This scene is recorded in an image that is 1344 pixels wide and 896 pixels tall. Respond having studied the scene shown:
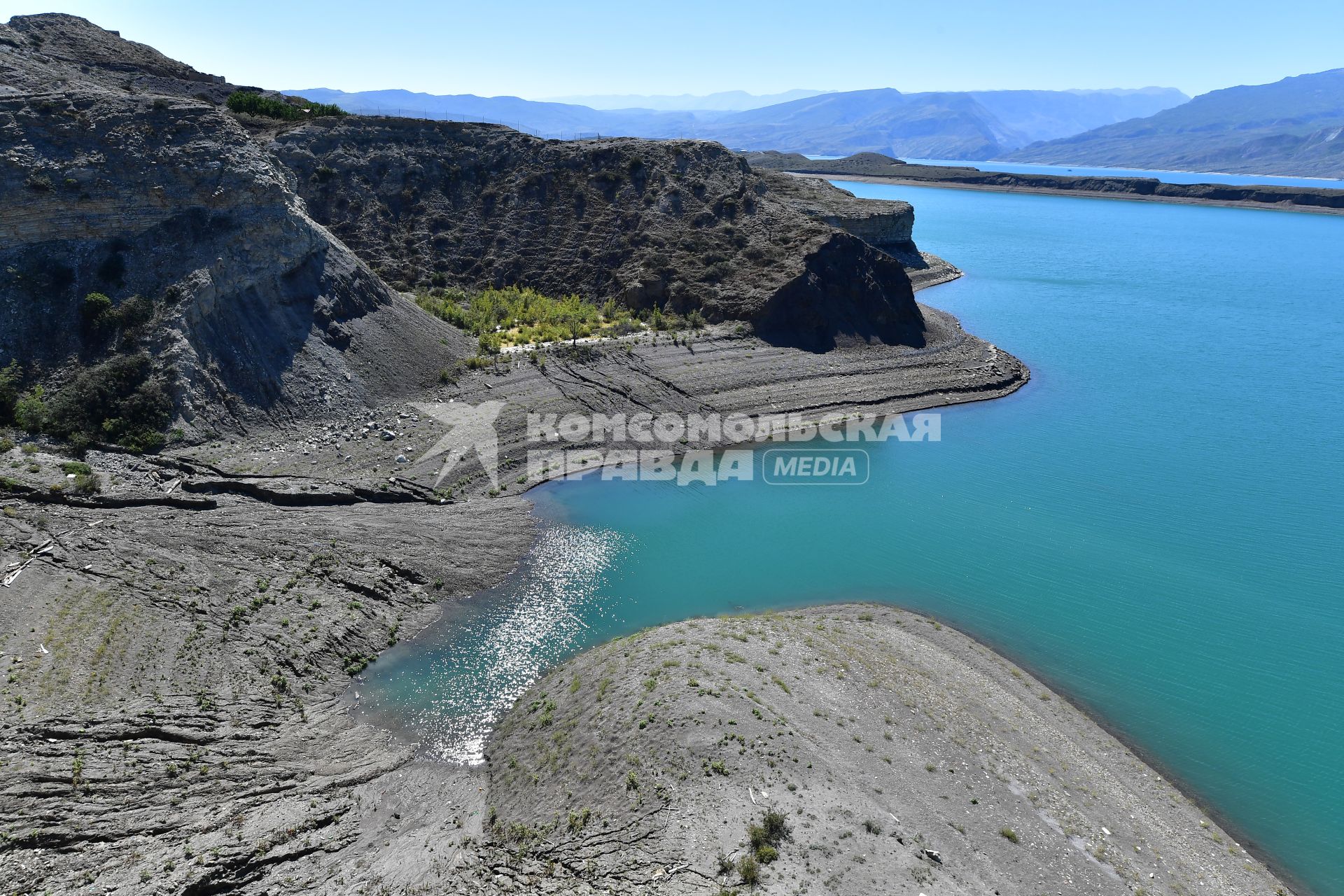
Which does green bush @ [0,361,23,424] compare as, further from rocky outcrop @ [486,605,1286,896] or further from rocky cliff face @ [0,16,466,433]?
rocky outcrop @ [486,605,1286,896]

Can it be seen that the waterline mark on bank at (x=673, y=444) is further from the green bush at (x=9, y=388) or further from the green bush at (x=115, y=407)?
the green bush at (x=9, y=388)

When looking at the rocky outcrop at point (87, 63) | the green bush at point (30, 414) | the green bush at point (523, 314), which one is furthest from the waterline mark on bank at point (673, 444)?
the rocky outcrop at point (87, 63)

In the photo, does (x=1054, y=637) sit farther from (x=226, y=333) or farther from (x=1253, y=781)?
(x=226, y=333)

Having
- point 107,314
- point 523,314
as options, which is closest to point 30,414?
point 107,314

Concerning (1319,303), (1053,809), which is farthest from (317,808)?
(1319,303)

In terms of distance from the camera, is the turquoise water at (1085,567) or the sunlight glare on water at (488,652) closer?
the sunlight glare on water at (488,652)

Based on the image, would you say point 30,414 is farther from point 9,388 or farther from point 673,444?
point 673,444

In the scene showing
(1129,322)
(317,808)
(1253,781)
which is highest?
(1129,322)
